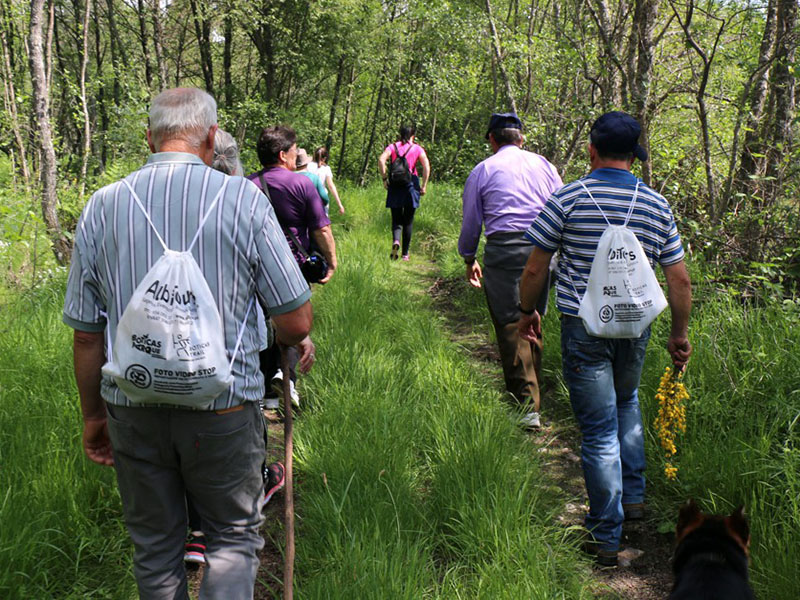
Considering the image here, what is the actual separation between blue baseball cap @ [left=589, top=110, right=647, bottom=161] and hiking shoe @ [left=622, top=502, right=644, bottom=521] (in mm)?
1666

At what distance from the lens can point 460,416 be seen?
3.40 m

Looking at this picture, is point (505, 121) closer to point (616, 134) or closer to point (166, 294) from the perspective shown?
point (616, 134)

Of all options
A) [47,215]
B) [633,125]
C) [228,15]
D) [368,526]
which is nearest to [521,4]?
[228,15]

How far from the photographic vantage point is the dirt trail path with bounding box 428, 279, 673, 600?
2520mm

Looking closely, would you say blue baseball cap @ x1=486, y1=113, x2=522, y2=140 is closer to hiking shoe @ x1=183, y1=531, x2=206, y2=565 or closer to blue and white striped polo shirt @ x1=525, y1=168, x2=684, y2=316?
blue and white striped polo shirt @ x1=525, y1=168, x2=684, y2=316

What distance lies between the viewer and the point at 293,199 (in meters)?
3.80

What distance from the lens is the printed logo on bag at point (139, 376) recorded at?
1.54 meters

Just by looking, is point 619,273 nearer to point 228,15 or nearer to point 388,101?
point 228,15

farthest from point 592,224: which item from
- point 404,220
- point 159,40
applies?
point 159,40

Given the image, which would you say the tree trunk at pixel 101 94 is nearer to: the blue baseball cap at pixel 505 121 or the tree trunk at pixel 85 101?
the tree trunk at pixel 85 101

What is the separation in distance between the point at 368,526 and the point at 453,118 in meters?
19.7

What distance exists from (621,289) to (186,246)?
1.78m

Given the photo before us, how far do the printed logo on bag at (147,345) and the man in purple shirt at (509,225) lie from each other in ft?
9.42

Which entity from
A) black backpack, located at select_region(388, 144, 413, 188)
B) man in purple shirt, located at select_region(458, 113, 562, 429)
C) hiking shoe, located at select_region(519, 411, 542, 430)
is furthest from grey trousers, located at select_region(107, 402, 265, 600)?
black backpack, located at select_region(388, 144, 413, 188)
